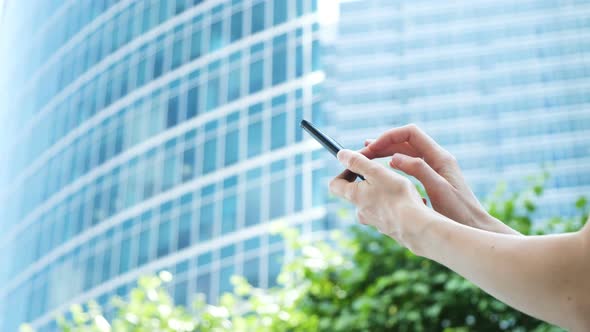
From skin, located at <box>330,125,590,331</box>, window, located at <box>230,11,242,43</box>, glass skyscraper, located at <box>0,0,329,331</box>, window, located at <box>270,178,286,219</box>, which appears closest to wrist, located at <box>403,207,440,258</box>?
skin, located at <box>330,125,590,331</box>

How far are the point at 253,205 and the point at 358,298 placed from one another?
15.3m

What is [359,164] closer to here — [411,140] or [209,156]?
[411,140]

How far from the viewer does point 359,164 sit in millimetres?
732

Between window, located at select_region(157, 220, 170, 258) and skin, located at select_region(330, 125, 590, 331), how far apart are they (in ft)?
58.3

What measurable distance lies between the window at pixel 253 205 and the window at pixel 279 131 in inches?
44.7

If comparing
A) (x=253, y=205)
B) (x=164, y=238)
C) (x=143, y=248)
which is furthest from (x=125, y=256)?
(x=253, y=205)

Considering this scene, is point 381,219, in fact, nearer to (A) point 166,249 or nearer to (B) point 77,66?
(A) point 166,249

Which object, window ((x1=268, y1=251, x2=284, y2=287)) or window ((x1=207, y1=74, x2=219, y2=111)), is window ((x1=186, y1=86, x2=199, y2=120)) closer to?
window ((x1=207, y1=74, x2=219, y2=111))

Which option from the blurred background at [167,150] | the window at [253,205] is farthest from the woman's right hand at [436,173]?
the window at [253,205]

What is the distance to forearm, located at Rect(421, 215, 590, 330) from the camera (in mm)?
563

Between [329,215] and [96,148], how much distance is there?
6349 mm

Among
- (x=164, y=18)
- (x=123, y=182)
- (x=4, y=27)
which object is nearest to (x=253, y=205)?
(x=123, y=182)

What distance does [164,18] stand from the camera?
2008 cm

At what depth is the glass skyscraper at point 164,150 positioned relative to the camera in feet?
59.1
